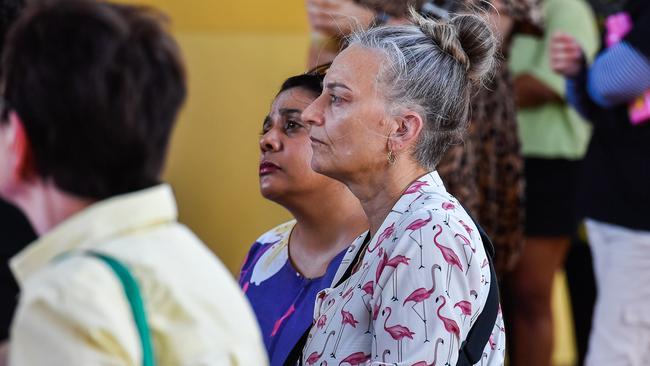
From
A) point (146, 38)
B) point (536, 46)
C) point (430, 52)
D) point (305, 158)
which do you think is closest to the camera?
point (146, 38)

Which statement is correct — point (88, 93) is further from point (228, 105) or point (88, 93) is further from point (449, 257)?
point (228, 105)

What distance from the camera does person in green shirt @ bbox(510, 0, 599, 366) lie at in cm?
504

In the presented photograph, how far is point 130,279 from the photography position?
166 cm

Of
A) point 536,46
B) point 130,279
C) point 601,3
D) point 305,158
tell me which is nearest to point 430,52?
point 305,158

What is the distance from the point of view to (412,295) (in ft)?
7.67

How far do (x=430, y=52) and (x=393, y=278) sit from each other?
0.57 m

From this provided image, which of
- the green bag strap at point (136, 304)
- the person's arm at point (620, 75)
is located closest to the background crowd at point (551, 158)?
the person's arm at point (620, 75)

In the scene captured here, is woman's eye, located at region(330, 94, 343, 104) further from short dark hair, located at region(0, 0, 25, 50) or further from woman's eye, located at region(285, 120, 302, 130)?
short dark hair, located at region(0, 0, 25, 50)

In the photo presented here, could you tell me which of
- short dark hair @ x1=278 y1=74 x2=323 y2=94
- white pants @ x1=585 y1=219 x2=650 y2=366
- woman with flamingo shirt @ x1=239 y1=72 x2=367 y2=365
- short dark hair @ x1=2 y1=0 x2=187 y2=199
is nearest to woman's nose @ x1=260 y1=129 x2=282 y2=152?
woman with flamingo shirt @ x1=239 y1=72 x2=367 y2=365

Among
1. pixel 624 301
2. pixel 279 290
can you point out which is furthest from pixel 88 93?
pixel 624 301

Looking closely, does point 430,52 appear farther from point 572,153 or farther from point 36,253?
point 572,153

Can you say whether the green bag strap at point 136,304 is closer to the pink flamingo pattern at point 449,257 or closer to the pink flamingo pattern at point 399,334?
the pink flamingo pattern at point 399,334

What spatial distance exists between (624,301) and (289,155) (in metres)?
1.59

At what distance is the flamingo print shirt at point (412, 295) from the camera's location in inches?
91.4
